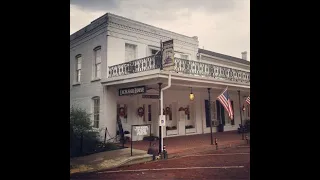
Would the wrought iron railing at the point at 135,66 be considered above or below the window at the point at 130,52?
below

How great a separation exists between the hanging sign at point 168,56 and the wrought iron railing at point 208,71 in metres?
1.09

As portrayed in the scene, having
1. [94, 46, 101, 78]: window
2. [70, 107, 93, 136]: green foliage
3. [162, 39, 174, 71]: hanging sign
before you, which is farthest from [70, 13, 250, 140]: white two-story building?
[70, 107, 93, 136]: green foliage

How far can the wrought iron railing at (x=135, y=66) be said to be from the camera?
8367 mm

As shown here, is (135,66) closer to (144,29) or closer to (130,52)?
(130,52)

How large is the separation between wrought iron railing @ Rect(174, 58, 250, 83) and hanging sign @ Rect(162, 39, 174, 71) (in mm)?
1086

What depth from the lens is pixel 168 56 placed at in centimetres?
769

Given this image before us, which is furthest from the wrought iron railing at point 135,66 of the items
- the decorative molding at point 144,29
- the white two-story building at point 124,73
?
the decorative molding at point 144,29

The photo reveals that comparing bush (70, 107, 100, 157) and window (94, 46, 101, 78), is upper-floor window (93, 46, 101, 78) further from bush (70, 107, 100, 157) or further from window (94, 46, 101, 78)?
bush (70, 107, 100, 157)

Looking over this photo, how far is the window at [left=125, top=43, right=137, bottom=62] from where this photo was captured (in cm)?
1056

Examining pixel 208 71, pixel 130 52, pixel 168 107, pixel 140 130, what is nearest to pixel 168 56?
pixel 140 130

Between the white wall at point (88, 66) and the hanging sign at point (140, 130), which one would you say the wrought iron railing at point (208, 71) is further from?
the white wall at point (88, 66)
